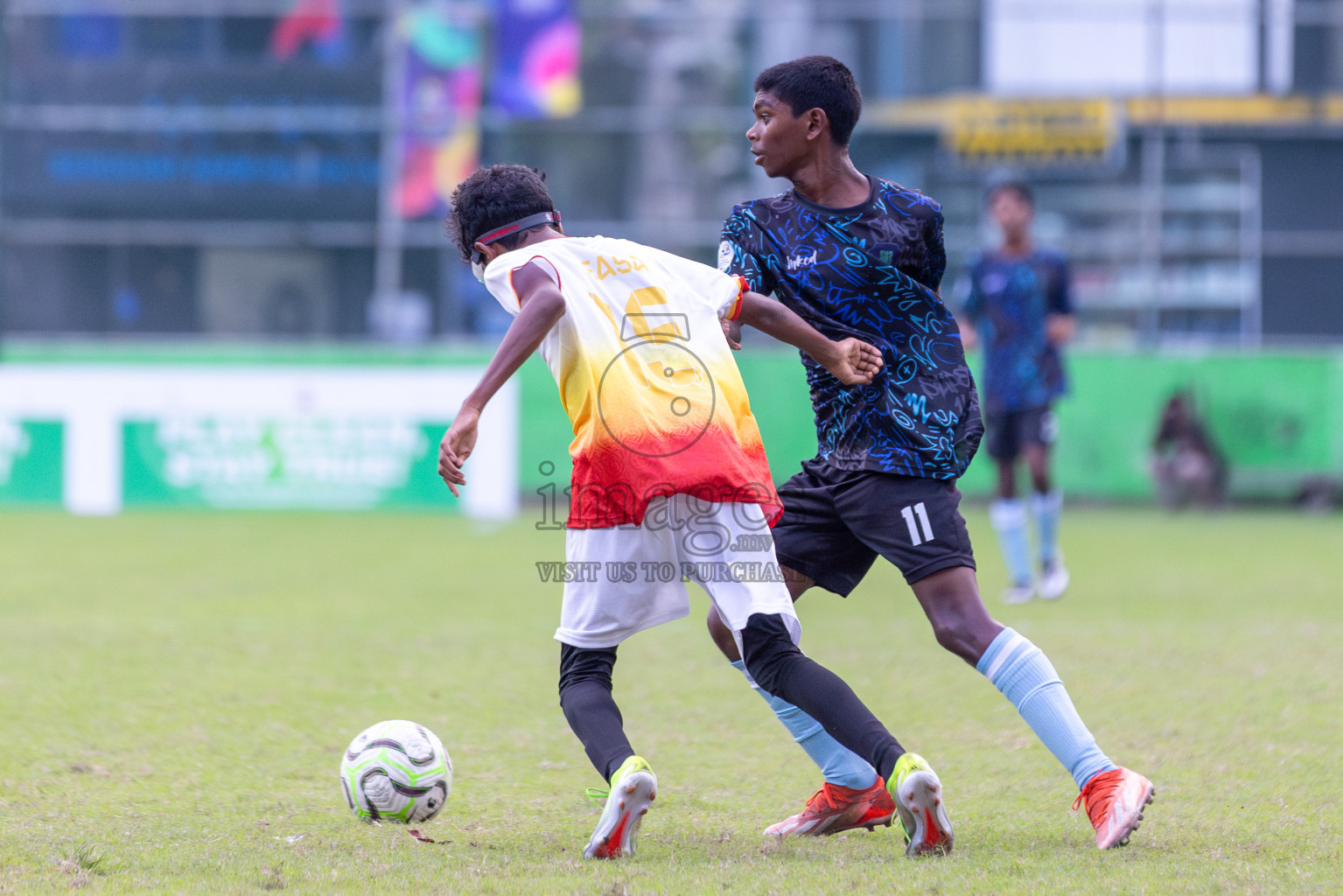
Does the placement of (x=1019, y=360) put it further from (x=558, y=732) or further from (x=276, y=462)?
(x=276, y=462)

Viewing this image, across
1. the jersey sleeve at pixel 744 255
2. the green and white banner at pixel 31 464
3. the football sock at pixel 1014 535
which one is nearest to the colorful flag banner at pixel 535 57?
the green and white banner at pixel 31 464

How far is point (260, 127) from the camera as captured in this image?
1994 centimetres

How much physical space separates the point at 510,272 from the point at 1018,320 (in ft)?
18.0

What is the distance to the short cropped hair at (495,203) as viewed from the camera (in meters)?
3.65

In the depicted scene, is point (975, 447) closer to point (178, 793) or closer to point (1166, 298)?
point (178, 793)

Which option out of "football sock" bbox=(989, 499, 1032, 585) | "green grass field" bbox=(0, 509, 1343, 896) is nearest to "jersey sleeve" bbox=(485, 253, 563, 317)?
"green grass field" bbox=(0, 509, 1343, 896)

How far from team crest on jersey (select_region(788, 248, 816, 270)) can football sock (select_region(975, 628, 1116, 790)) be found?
977mm

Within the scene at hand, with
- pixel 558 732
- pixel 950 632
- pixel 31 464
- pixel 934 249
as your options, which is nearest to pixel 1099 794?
pixel 950 632

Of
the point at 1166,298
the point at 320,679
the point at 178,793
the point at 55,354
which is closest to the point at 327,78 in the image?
the point at 55,354

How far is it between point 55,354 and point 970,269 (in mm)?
9881

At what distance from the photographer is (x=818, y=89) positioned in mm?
3754

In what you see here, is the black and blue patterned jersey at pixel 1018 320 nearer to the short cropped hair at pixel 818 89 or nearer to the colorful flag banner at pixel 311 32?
the short cropped hair at pixel 818 89

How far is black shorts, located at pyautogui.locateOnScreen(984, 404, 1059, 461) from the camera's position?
8.44 m

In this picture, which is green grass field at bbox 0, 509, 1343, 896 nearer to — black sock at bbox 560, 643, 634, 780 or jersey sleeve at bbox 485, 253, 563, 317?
black sock at bbox 560, 643, 634, 780
